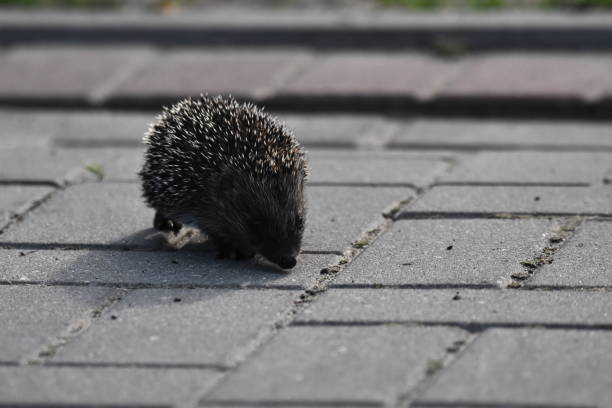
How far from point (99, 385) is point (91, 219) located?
256 centimetres

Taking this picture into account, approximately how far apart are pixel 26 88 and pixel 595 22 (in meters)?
5.29

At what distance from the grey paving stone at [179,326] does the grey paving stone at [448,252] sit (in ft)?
1.97

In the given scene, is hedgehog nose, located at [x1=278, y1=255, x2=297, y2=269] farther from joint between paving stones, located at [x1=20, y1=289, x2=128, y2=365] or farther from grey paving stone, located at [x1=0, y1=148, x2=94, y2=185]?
grey paving stone, located at [x1=0, y1=148, x2=94, y2=185]

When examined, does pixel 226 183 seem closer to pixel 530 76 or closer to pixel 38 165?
pixel 38 165

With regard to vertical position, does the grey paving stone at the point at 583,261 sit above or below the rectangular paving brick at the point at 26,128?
below

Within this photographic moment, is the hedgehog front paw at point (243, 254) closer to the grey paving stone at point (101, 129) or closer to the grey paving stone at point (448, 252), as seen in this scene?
the grey paving stone at point (448, 252)

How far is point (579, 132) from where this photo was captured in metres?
9.20

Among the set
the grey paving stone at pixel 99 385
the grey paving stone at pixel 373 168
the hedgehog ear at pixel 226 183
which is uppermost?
the hedgehog ear at pixel 226 183

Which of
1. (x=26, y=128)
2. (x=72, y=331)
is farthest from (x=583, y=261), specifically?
(x=26, y=128)

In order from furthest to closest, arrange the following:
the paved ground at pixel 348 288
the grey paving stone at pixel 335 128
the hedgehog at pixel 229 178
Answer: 1. the grey paving stone at pixel 335 128
2. the hedgehog at pixel 229 178
3. the paved ground at pixel 348 288

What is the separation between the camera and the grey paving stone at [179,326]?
5344 mm

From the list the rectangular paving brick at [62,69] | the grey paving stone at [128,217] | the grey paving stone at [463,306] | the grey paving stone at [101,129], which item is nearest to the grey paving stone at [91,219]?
the grey paving stone at [128,217]

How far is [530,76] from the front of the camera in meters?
10.3

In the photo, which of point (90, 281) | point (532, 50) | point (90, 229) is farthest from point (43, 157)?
point (532, 50)
